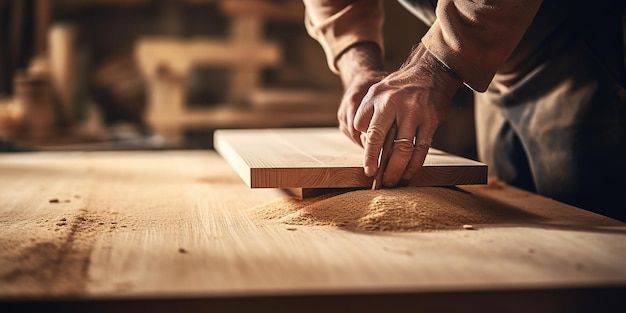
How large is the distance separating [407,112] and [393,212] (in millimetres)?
176

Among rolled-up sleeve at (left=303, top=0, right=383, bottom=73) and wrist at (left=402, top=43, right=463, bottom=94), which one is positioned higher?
rolled-up sleeve at (left=303, top=0, right=383, bottom=73)

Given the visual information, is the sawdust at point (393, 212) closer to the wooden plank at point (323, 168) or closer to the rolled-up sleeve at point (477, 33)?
the wooden plank at point (323, 168)

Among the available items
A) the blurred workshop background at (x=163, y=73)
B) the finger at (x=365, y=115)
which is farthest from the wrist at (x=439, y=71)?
the blurred workshop background at (x=163, y=73)

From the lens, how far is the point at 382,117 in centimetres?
123

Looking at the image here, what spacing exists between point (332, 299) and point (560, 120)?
99 cm

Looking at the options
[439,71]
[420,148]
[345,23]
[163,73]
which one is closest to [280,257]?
[420,148]

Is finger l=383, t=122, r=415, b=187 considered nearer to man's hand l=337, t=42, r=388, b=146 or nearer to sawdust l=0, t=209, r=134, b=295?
man's hand l=337, t=42, r=388, b=146

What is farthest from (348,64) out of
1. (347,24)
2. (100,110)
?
(100,110)

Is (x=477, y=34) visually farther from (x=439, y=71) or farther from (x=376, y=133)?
(x=376, y=133)

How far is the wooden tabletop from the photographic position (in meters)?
0.82

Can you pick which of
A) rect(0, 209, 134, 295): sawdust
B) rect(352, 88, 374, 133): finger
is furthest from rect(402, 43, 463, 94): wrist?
rect(0, 209, 134, 295): sawdust

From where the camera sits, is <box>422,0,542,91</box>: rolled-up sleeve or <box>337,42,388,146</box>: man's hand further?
<box>337,42,388,146</box>: man's hand

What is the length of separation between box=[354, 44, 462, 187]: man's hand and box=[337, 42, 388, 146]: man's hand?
10 centimetres

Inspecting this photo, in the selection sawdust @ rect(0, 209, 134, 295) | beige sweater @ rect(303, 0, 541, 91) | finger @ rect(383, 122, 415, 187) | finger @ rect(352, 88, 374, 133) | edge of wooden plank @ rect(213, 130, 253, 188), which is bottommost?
sawdust @ rect(0, 209, 134, 295)
